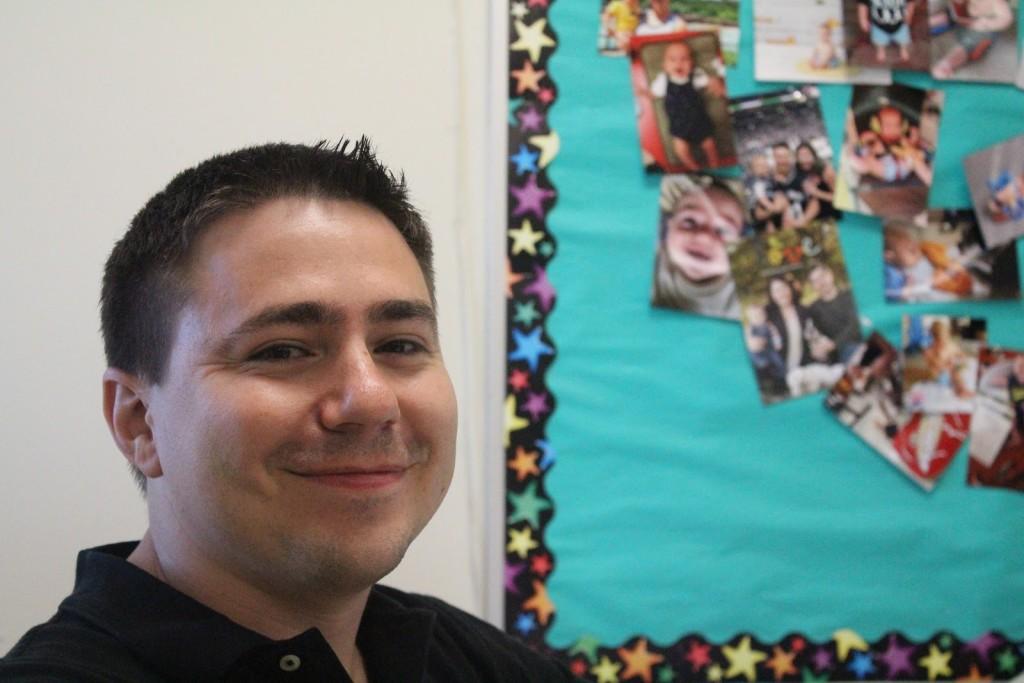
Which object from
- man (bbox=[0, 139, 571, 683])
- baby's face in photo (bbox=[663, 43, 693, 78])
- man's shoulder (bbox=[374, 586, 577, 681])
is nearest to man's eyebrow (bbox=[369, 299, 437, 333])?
man (bbox=[0, 139, 571, 683])

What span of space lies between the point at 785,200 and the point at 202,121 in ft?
2.82

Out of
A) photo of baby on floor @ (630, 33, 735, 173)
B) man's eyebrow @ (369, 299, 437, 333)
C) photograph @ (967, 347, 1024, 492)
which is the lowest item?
photograph @ (967, 347, 1024, 492)

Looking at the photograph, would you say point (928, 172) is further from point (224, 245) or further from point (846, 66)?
point (224, 245)

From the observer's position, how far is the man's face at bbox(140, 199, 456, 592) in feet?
2.67

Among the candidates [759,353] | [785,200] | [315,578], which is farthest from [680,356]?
[315,578]

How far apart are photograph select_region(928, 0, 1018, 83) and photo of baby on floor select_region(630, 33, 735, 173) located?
1.16ft

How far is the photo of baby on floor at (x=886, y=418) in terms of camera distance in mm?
1444

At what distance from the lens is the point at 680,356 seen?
4.69 feet

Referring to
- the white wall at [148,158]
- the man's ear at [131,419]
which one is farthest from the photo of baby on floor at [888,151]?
the man's ear at [131,419]

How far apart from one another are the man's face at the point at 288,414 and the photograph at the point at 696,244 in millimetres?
616

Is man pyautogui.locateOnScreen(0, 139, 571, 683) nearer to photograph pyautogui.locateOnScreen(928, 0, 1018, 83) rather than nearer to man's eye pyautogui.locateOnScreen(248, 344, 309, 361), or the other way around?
man's eye pyautogui.locateOnScreen(248, 344, 309, 361)

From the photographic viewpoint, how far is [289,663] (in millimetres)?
818

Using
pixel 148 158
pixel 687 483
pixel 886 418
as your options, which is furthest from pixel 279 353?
pixel 886 418

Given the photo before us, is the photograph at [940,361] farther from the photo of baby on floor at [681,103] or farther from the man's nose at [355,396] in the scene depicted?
the man's nose at [355,396]
